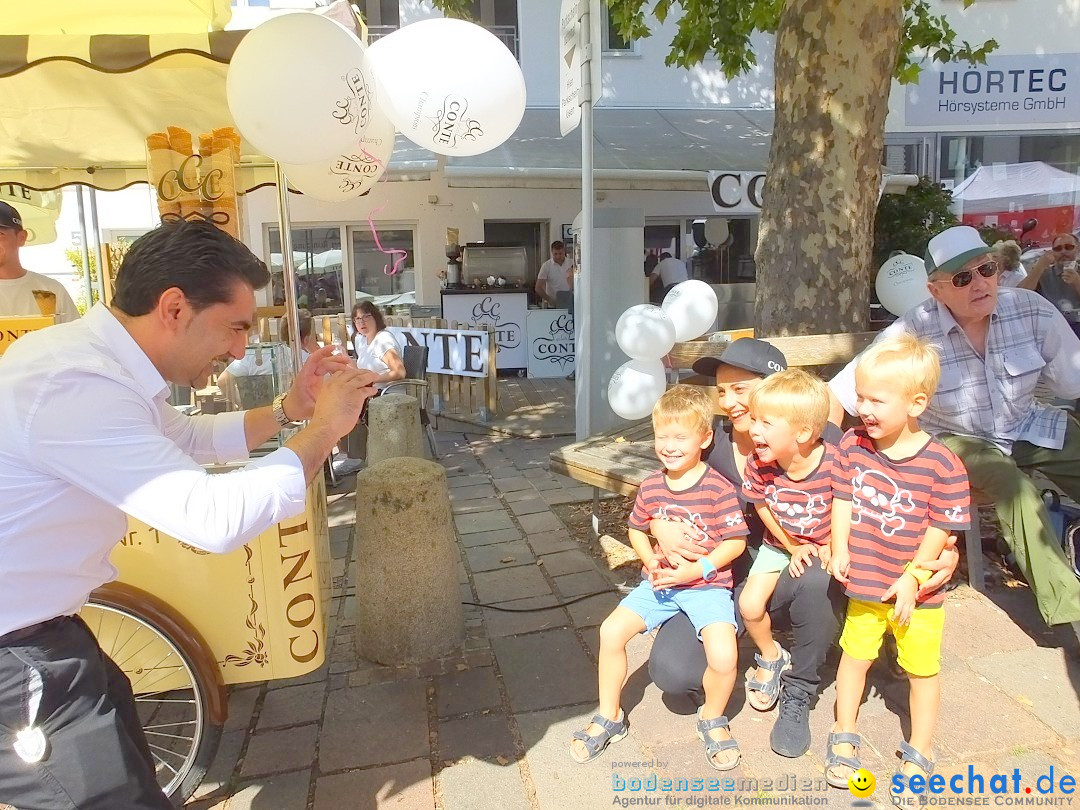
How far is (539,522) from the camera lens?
485cm

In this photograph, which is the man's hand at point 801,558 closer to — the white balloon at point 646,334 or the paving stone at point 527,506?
the white balloon at point 646,334

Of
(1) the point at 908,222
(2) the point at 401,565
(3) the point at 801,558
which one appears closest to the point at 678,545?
(3) the point at 801,558

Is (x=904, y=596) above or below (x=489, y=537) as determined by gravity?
above

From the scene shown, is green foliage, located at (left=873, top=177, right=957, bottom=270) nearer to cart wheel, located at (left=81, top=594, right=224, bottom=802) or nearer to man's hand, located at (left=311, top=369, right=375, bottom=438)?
man's hand, located at (left=311, top=369, right=375, bottom=438)

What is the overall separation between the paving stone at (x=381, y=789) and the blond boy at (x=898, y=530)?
4.19ft

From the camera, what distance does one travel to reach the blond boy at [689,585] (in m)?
2.47

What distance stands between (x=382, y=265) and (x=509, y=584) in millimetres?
10124

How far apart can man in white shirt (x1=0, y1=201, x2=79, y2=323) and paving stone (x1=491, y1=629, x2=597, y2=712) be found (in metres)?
2.74

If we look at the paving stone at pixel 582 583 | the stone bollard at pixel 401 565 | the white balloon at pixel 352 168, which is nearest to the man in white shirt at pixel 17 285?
the white balloon at pixel 352 168

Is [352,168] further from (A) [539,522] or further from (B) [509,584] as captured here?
(A) [539,522]

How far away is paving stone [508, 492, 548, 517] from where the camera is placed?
5.07 m

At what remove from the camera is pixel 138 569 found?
243 centimetres

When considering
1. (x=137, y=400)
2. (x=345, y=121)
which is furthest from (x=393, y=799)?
(x=345, y=121)

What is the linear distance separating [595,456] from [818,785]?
75.2 inches
